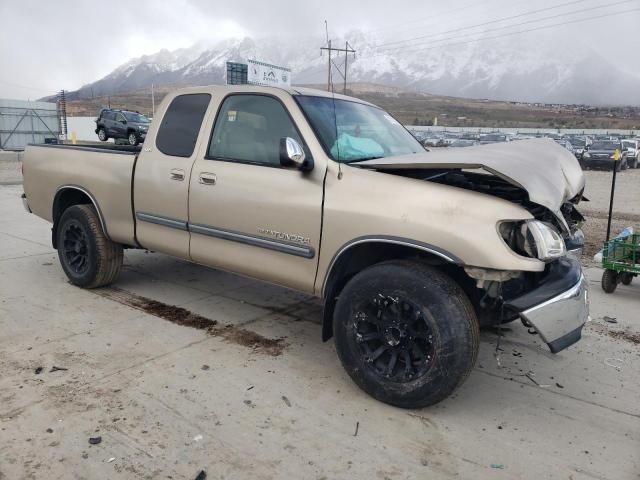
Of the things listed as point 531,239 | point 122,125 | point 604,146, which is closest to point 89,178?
point 531,239

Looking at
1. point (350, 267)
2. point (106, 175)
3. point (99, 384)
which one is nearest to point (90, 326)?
point (99, 384)

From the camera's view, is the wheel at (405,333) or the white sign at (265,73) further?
the white sign at (265,73)

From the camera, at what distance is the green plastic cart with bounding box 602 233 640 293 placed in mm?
5613

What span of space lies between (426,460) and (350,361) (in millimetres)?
791

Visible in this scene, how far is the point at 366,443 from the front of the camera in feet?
9.59

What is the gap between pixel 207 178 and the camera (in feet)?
13.5

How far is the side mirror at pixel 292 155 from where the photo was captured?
340 cm

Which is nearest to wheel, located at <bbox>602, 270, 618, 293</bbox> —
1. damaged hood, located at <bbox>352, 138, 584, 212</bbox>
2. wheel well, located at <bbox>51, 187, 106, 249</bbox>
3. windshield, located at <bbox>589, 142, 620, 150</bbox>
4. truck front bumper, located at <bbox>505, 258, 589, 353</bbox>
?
damaged hood, located at <bbox>352, 138, 584, 212</bbox>

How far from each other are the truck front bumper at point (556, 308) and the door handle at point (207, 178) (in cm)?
229

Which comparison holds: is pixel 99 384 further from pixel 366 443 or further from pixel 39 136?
pixel 39 136

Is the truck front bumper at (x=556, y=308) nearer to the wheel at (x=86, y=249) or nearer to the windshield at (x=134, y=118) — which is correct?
the wheel at (x=86, y=249)

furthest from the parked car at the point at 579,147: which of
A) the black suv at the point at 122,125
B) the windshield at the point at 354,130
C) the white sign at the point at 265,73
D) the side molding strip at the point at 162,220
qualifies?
the side molding strip at the point at 162,220

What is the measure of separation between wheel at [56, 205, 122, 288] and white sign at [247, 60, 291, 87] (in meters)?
27.5

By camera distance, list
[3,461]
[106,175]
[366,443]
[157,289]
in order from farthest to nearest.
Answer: [157,289] < [106,175] < [366,443] < [3,461]
